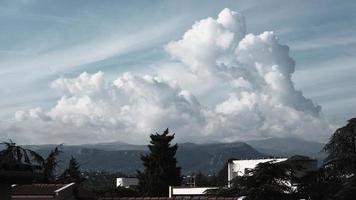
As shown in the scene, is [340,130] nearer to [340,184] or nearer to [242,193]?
[340,184]

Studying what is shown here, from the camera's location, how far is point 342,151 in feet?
89.6

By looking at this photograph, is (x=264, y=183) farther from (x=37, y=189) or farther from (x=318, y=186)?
(x=37, y=189)

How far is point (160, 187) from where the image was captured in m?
94.4

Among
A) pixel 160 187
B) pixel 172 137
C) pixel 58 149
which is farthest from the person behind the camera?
pixel 172 137

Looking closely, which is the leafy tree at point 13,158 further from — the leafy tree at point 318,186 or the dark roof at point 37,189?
the leafy tree at point 318,186

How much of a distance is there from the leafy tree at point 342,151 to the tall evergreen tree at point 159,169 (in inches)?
2624

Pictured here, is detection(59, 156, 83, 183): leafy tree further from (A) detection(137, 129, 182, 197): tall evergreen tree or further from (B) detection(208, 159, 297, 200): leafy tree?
(B) detection(208, 159, 297, 200): leafy tree

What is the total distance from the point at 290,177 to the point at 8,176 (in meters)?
13.6

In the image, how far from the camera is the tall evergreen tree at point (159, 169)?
3716 inches

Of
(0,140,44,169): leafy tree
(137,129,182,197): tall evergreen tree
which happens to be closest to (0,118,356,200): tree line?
(0,140,44,169): leafy tree

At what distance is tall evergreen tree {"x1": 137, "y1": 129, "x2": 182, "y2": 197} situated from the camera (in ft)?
310

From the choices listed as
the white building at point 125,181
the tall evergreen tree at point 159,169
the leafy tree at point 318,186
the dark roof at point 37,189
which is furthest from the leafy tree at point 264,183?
the white building at point 125,181

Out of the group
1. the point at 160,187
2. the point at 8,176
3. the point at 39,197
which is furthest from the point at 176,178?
the point at 8,176

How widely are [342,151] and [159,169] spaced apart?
69994mm
